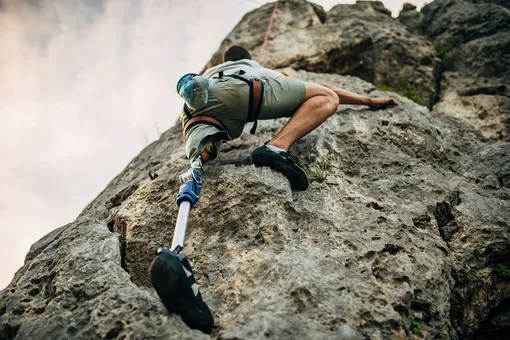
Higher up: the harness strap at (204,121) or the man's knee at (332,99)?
the man's knee at (332,99)

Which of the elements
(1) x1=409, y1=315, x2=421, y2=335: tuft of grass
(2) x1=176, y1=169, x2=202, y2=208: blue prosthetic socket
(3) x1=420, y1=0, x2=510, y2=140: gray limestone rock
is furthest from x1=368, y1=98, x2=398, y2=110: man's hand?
(1) x1=409, y1=315, x2=421, y2=335: tuft of grass

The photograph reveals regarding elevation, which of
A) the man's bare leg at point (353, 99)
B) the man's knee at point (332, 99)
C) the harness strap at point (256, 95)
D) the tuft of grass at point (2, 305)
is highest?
the man's bare leg at point (353, 99)

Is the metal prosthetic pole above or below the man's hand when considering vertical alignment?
below

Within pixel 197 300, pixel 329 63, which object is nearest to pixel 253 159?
pixel 197 300

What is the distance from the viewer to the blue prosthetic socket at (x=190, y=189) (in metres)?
3.01

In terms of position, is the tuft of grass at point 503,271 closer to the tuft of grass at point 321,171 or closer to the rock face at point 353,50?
the tuft of grass at point 321,171

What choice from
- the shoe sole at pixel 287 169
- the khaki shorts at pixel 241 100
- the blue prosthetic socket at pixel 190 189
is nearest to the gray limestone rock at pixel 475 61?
the khaki shorts at pixel 241 100

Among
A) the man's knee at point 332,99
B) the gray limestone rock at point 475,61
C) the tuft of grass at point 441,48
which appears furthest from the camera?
the tuft of grass at point 441,48

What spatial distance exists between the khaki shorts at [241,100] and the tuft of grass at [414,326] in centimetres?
236

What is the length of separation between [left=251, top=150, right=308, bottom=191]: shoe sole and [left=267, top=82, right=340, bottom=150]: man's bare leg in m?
0.23

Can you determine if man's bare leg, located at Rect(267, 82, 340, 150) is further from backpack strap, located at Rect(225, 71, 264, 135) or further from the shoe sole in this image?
backpack strap, located at Rect(225, 71, 264, 135)

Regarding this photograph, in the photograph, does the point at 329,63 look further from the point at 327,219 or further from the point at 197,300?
the point at 197,300

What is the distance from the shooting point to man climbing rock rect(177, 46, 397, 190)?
362 cm

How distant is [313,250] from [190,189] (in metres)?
1.15
